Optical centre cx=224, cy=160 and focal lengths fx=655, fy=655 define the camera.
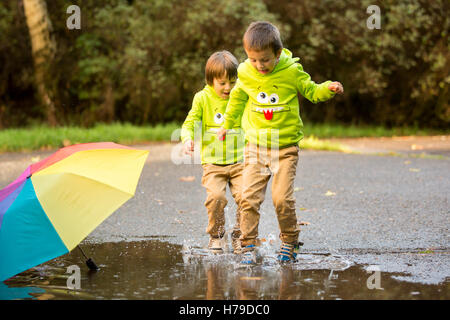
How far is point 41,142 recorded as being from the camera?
41.2ft

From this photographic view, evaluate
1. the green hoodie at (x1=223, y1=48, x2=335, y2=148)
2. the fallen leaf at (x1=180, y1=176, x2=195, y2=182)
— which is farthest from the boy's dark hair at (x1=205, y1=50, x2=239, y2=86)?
the fallen leaf at (x1=180, y1=176, x2=195, y2=182)

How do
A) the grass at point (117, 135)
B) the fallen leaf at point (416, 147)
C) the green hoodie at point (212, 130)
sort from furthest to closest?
the fallen leaf at point (416, 147) < the grass at point (117, 135) < the green hoodie at point (212, 130)

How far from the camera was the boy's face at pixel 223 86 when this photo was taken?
4.78 meters

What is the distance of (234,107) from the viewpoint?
451cm

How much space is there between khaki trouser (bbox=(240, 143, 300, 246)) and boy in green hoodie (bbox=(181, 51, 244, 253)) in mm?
247

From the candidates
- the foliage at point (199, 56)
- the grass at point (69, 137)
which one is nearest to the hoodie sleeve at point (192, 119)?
the grass at point (69, 137)

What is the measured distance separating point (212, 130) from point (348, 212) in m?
1.96

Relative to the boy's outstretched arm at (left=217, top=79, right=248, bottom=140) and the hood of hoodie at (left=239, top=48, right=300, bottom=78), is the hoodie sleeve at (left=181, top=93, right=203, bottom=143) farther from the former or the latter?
the hood of hoodie at (left=239, top=48, right=300, bottom=78)

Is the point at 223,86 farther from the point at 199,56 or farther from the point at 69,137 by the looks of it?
the point at 199,56

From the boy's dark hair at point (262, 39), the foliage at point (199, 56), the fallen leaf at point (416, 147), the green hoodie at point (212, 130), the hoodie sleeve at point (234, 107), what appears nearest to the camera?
the boy's dark hair at point (262, 39)

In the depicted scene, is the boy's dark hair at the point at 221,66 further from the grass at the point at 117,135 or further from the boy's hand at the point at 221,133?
the grass at the point at 117,135

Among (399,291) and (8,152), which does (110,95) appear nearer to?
(8,152)

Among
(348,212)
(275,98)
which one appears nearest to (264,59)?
(275,98)

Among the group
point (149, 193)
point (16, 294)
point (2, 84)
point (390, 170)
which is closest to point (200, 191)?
point (149, 193)
